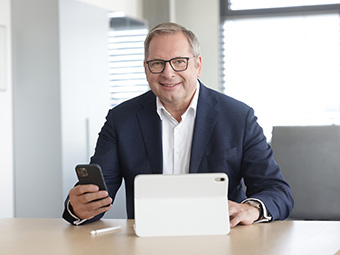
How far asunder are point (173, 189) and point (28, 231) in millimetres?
506

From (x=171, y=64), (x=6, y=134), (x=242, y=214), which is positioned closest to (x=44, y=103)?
(x=6, y=134)

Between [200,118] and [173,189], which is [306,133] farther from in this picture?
[173,189]

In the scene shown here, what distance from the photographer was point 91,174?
1678mm

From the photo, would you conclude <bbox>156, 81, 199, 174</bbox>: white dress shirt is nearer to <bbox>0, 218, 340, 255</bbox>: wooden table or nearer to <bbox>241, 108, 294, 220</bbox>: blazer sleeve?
<bbox>241, 108, 294, 220</bbox>: blazer sleeve

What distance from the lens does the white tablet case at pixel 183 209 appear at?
1554 millimetres

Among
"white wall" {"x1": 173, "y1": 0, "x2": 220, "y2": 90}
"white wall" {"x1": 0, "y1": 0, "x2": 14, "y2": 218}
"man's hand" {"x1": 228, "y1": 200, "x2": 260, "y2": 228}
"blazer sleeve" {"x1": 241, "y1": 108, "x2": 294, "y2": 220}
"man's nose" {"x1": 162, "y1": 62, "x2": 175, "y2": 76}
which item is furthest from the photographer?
"white wall" {"x1": 173, "y1": 0, "x2": 220, "y2": 90}

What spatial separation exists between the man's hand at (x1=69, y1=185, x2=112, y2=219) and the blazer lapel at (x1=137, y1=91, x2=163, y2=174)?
405mm

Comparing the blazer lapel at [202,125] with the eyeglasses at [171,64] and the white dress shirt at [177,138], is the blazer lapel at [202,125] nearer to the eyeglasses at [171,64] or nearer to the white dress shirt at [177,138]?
the white dress shirt at [177,138]

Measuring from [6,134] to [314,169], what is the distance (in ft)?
7.02

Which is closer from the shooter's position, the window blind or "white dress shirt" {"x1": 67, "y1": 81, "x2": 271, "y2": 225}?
"white dress shirt" {"x1": 67, "y1": 81, "x2": 271, "y2": 225}

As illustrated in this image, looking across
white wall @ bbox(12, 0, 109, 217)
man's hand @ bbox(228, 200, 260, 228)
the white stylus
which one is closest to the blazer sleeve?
man's hand @ bbox(228, 200, 260, 228)

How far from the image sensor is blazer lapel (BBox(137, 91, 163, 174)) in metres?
2.14

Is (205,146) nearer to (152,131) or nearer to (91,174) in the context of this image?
(152,131)

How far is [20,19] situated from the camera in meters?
3.89
